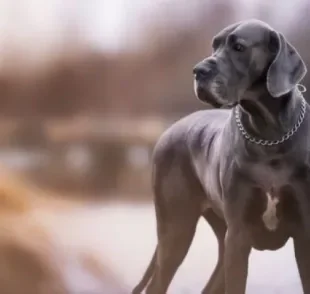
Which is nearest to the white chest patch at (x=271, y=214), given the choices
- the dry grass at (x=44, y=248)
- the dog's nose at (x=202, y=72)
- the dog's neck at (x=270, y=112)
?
the dog's neck at (x=270, y=112)

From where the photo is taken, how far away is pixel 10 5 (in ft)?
4.64

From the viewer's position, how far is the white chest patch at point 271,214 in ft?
3.88

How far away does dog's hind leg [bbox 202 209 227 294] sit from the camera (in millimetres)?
1333

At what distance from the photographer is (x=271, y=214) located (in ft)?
3.90

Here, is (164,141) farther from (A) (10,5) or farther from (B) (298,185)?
(A) (10,5)

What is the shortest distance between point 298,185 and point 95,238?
0.48 metres

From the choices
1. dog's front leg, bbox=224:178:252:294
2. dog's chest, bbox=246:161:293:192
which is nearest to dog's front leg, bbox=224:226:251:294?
dog's front leg, bbox=224:178:252:294

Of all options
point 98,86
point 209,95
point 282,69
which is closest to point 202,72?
point 209,95

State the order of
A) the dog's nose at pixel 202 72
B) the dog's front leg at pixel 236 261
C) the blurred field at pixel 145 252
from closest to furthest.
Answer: the dog's nose at pixel 202 72, the dog's front leg at pixel 236 261, the blurred field at pixel 145 252

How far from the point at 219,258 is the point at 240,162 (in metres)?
0.27

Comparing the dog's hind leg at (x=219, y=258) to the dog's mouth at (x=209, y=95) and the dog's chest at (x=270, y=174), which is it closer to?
the dog's chest at (x=270, y=174)

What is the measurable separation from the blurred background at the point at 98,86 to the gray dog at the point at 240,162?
6 cm

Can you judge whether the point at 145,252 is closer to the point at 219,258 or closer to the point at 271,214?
the point at 219,258

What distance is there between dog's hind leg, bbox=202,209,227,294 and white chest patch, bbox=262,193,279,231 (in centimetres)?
14
